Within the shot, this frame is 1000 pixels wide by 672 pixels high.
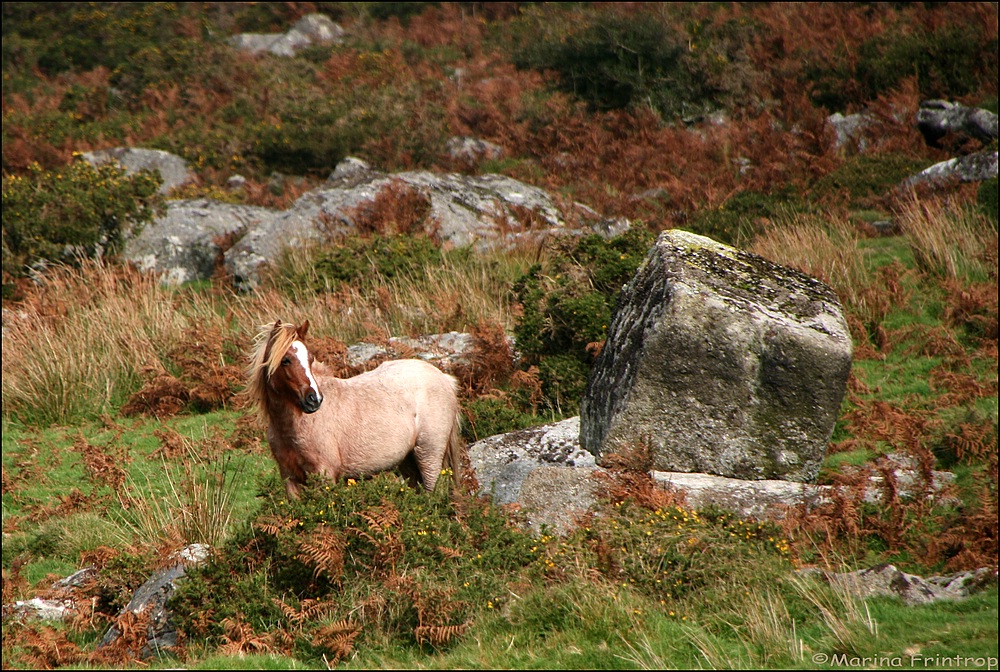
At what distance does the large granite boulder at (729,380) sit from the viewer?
7.78m

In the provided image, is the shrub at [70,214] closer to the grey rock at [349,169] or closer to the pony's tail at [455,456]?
the grey rock at [349,169]

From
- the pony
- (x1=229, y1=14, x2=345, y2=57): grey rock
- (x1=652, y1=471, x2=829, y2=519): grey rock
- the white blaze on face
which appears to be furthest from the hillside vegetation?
(x1=229, y1=14, x2=345, y2=57): grey rock

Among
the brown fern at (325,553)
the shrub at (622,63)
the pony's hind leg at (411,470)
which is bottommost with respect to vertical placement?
the shrub at (622,63)

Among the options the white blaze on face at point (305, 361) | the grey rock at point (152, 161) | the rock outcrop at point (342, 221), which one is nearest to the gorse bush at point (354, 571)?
the white blaze on face at point (305, 361)

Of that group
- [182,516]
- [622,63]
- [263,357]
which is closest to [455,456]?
[263,357]

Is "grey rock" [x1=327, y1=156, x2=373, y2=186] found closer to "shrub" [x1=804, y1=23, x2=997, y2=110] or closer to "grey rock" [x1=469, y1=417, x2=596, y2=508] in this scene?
"shrub" [x1=804, y1=23, x2=997, y2=110]

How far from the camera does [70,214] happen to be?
1667cm

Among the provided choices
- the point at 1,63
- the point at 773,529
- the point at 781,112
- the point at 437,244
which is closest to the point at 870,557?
the point at 773,529

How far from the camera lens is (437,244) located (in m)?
16.1

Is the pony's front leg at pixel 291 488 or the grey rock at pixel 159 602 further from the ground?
the pony's front leg at pixel 291 488

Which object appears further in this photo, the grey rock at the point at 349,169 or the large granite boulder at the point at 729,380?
the grey rock at the point at 349,169

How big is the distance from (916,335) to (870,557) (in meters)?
4.90

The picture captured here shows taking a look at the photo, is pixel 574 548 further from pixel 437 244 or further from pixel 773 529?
pixel 437 244

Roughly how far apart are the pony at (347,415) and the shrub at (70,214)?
11.0 m
